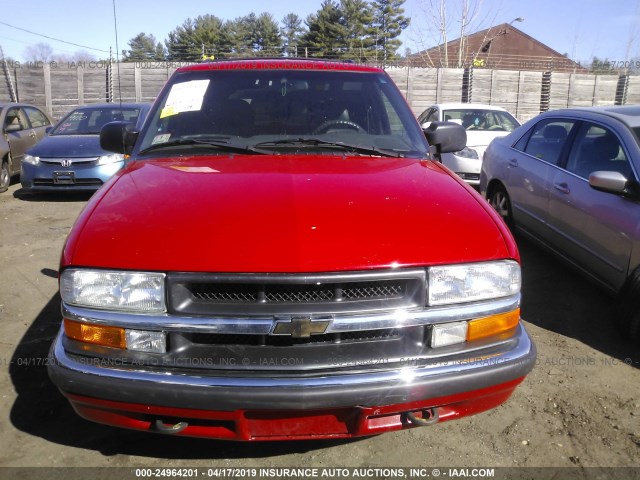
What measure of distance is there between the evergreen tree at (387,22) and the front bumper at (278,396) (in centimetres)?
5031

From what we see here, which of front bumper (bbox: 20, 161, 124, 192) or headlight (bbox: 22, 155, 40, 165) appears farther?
headlight (bbox: 22, 155, 40, 165)

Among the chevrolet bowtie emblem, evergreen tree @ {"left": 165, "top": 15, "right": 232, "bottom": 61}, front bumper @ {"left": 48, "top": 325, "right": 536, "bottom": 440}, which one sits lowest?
front bumper @ {"left": 48, "top": 325, "right": 536, "bottom": 440}

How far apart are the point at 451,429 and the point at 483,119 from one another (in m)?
8.52

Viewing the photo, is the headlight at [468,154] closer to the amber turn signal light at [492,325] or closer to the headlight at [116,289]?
the amber turn signal light at [492,325]

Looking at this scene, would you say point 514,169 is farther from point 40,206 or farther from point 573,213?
point 40,206

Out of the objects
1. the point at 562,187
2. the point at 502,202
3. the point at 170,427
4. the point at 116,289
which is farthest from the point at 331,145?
the point at 502,202

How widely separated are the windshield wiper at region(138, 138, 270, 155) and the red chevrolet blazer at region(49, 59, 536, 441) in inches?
23.7

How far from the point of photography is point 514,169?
5.45m

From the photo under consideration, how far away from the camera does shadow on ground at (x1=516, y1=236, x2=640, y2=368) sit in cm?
363

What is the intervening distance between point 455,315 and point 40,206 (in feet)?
24.9

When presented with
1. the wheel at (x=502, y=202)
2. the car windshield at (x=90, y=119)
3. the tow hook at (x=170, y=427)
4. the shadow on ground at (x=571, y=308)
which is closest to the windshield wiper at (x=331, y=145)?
the tow hook at (x=170, y=427)

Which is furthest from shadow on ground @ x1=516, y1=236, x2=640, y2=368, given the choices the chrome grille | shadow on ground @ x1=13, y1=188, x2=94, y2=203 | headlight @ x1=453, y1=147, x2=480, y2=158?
shadow on ground @ x1=13, y1=188, x2=94, y2=203

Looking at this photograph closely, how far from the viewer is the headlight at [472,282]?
6.63 ft

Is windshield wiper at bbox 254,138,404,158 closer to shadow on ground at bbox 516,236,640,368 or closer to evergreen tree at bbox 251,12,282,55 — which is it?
shadow on ground at bbox 516,236,640,368
